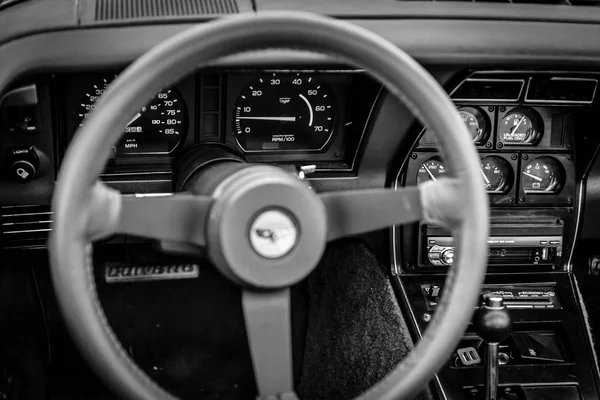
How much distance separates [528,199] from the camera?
2.53 meters

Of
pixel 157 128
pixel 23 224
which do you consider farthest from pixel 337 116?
pixel 23 224

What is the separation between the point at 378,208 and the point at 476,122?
46.0 inches

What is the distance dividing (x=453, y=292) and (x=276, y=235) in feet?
0.98

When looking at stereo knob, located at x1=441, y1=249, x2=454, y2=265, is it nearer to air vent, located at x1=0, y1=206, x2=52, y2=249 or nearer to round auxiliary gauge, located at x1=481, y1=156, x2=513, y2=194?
round auxiliary gauge, located at x1=481, y1=156, x2=513, y2=194

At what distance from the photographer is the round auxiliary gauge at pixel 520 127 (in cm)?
245

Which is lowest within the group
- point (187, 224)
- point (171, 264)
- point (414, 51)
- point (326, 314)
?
point (326, 314)

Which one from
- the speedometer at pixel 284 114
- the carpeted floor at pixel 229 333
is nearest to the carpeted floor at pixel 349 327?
the carpeted floor at pixel 229 333

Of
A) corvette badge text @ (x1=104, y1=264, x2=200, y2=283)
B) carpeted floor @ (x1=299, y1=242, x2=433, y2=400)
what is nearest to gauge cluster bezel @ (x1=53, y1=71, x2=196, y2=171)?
corvette badge text @ (x1=104, y1=264, x2=200, y2=283)

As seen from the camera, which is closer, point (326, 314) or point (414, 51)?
point (414, 51)

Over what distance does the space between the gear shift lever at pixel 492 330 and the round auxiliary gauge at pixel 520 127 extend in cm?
57

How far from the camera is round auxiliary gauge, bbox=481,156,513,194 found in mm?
2494

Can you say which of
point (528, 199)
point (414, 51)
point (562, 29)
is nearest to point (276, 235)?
point (414, 51)

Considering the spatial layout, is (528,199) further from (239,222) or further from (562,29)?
(239,222)

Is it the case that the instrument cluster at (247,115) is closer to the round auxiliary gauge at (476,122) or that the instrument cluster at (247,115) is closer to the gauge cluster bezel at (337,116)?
the gauge cluster bezel at (337,116)
